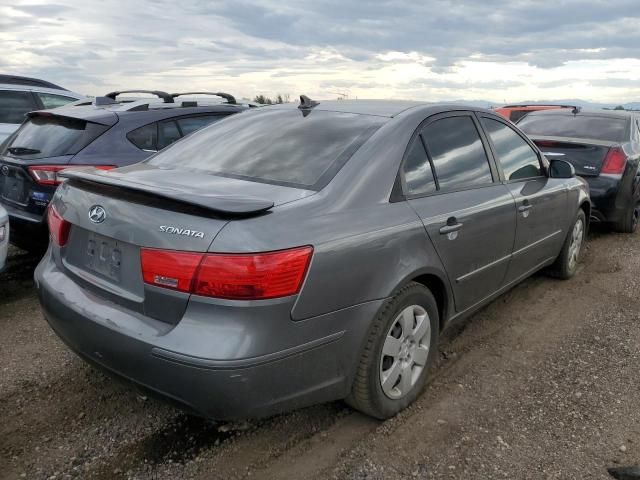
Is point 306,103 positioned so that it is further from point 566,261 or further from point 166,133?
point 566,261

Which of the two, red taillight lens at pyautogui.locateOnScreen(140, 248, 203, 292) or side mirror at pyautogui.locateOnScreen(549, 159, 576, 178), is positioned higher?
side mirror at pyautogui.locateOnScreen(549, 159, 576, 178)

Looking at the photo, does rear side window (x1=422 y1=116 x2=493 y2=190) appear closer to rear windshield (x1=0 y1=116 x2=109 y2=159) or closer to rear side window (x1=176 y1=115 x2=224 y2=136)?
rear side window (x1=176 y1=115 x2=224 y2=136)

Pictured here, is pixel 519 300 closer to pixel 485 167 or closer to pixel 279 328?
pixel 485 167

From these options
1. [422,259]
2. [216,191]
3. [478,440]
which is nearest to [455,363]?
[478,440]

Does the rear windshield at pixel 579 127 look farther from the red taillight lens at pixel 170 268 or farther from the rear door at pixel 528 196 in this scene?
the red taillight lens at pixel 170 268

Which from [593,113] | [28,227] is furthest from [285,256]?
[593,113]

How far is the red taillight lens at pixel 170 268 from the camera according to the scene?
208cm

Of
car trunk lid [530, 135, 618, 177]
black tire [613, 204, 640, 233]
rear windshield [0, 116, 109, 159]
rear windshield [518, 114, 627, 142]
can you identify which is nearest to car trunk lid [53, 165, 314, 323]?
rear windshield [0, 116, 109, 159]

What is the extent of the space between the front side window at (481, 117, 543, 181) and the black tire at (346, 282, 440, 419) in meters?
1.38

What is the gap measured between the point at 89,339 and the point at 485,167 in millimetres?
2519

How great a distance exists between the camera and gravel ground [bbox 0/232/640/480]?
2457mm

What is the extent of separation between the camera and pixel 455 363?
3445 mm

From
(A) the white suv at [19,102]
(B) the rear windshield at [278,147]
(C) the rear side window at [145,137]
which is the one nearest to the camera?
(B) the rear windshield at [278,147]

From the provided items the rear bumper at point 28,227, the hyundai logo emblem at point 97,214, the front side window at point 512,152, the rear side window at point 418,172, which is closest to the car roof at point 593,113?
the front side window at point 512,152
